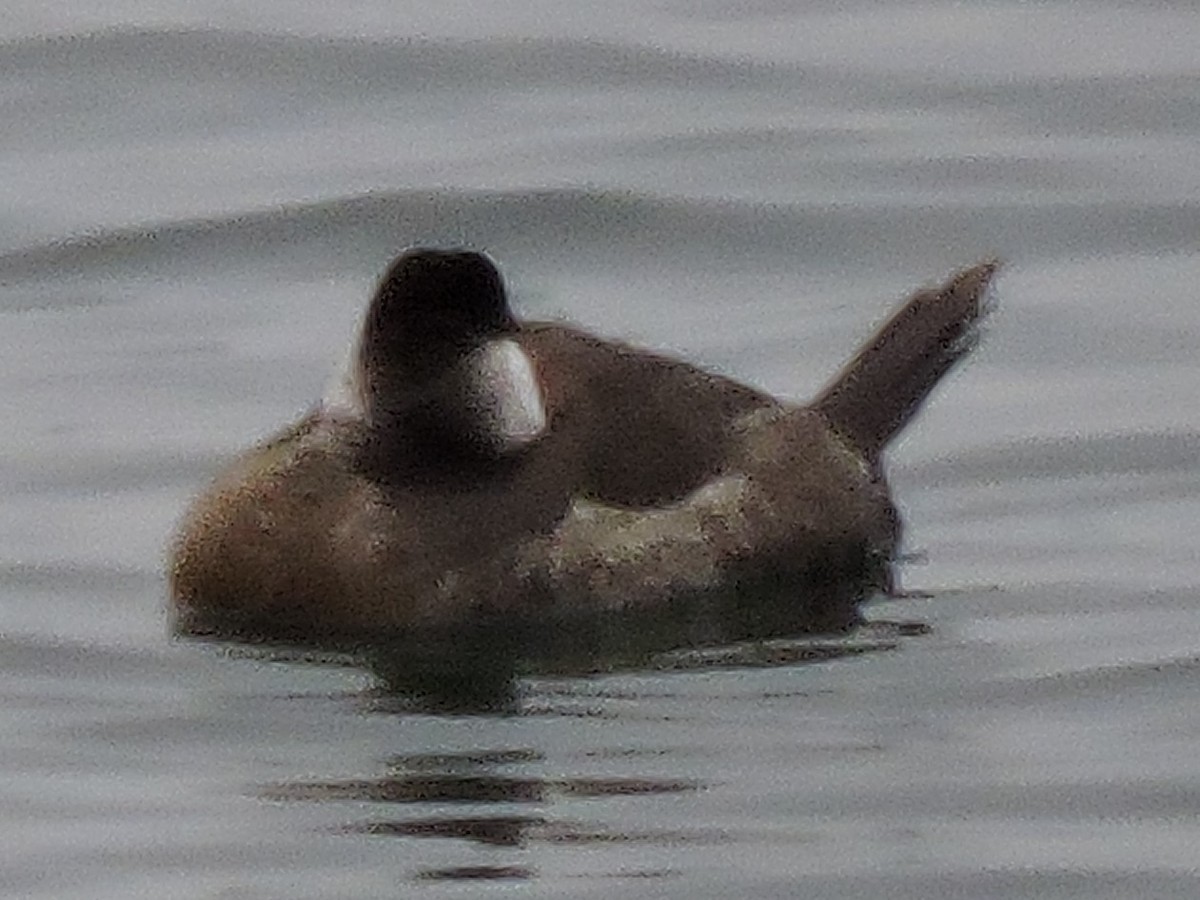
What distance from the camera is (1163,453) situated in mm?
13102

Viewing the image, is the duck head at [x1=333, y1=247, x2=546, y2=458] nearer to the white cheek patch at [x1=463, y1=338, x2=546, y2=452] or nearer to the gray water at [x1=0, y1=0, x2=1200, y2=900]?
the white cheek patch at [x1=463, y1=338, x2=546, y2=452]

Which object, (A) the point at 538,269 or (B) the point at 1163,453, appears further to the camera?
(A) the point at 538,269

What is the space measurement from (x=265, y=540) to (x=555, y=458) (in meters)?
0.71

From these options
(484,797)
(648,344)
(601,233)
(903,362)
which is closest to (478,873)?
(484,797)

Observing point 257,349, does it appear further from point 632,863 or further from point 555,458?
point 632,863

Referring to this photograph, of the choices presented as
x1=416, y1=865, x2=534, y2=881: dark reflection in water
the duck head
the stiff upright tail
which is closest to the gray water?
x1=416, y1=865, x2=534, y2=881: dark reflection in water

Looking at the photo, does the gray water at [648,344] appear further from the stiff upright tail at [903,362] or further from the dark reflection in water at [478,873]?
the stiff upright tail at [903,362]

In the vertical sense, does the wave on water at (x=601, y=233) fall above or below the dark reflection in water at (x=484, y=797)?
above


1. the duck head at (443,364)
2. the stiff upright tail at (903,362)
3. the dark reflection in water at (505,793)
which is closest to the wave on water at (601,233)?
the stiff upright tail at (903,362)

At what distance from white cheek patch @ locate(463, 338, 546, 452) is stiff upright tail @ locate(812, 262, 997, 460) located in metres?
1.13

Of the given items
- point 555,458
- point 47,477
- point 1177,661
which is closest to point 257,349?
point 47,477

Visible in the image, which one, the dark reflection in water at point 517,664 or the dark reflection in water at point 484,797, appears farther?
the dark reflection in water at point 517,664

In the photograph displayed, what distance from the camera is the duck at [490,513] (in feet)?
38.8

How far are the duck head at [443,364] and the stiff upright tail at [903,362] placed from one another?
3.99 feet
